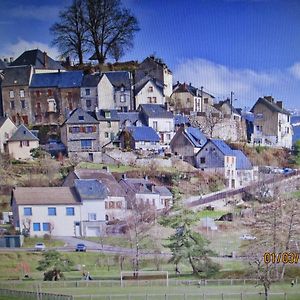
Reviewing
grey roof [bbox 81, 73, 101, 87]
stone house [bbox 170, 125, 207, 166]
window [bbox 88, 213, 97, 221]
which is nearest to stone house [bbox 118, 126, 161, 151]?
stone house [bbox 170, 125, 207, 166]

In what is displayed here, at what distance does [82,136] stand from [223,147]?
913mm

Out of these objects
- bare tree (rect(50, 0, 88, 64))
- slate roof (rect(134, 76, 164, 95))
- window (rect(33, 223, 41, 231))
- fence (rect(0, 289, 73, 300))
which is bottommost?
fence (rect(0, 289, 73, 300))

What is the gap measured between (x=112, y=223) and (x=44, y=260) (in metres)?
0.48

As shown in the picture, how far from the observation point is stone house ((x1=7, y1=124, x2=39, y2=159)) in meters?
4.23

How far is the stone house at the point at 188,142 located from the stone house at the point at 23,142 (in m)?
0.89

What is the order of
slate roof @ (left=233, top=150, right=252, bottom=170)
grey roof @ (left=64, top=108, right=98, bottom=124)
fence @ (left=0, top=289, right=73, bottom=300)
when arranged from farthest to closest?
slate roof @ (left=233, top=150, right=252, bottom=170) → grey roof @ (left=64, top=108, right=98, bottom=124) → fence @ (left=0, top=289, right=73, bottom=300)

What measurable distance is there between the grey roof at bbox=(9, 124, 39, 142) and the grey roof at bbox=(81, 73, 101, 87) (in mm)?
455

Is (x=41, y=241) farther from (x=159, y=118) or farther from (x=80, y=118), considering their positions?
(x=159, y=118)

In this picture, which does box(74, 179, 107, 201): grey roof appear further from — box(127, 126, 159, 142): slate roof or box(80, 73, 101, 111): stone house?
box(80, 73, 101, 111): stone house

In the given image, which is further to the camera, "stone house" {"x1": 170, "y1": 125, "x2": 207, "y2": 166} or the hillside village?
"stone house" {"x1": 170, "y1": 125, "x2": 207, "y2": 166}

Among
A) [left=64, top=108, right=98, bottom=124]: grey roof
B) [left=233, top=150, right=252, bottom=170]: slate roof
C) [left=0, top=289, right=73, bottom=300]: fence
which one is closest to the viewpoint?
[left=0, top=289, right=73, bottom=300]: fence

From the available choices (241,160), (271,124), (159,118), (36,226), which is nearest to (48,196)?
(36,226)

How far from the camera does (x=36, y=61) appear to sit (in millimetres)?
4344

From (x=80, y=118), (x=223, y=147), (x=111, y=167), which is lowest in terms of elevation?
(x=111, y=167)
